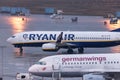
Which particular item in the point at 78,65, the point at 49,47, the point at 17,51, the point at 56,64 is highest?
the point at 49,47

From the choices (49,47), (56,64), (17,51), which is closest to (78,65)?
(56,64)

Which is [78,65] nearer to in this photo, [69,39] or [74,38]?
[74,38]

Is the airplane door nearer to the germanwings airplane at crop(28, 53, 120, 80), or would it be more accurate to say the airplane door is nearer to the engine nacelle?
the germanwings airplane at crop(28, 53, 120, 80)

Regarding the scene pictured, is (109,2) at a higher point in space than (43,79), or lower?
higher

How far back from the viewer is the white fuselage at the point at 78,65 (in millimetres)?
50697

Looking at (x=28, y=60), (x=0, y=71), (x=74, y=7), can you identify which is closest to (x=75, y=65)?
(x=0, y=71)

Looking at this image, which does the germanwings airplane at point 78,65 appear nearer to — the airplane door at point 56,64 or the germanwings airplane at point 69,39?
the airplane door at point 56,64

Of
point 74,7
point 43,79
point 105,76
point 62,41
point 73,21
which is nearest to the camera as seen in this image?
point 105,76

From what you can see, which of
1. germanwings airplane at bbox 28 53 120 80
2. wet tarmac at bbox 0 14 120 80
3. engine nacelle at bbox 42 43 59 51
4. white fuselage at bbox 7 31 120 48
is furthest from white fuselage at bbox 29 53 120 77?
white fuselage at bbox 7 31 120 48

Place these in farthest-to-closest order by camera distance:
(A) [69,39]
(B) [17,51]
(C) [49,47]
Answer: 1. (B) [17,51]
2. (A) [69,39]
3. (C) [49,47]

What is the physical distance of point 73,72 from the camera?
50812 millimetres

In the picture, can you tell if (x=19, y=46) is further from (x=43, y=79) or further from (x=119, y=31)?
(x=43, y=79)

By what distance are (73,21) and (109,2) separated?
46.7m

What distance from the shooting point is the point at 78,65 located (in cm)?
5069
